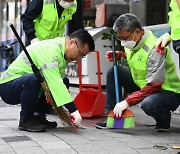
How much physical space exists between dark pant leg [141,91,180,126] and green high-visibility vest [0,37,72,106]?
73cm

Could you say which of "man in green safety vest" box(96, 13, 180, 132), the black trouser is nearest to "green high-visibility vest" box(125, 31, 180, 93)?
"man in green safety vest" box(96, 13, 180, 132)

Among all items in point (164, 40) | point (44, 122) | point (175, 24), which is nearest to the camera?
point (175, 24)

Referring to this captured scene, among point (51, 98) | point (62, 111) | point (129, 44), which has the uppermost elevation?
point (129, 44)

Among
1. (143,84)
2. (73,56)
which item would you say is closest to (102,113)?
(143,84)

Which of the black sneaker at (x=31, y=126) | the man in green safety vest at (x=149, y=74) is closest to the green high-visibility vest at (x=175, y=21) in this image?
the man in green safety vest at (x=149, y=74)

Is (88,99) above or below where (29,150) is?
below

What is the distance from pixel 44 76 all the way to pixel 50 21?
1.03 metres

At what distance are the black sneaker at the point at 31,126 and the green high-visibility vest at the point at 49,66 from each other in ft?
1.29

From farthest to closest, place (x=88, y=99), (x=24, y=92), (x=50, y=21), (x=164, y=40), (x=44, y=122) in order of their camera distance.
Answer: (x=88, y=99) → (x=50, y=21) → (x=44, y=122) → (x=24, y=92) → (x=164, y=40)

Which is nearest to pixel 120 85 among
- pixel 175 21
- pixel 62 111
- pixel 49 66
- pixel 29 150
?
pixel 62 111

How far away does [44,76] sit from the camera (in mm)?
3963

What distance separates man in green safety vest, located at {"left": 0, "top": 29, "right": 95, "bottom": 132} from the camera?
12.9ft

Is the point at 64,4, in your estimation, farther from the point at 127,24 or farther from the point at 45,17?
the point at 127,24

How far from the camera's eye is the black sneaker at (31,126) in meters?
4.13
